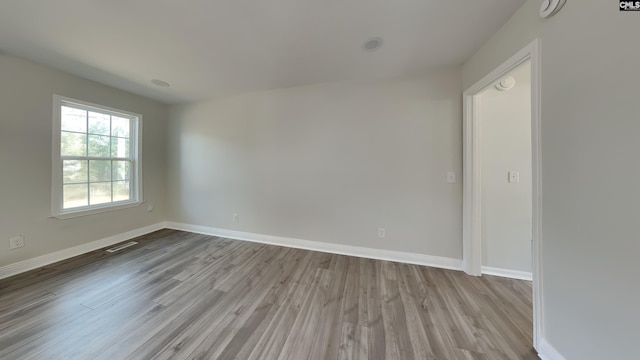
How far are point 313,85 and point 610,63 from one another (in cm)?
258

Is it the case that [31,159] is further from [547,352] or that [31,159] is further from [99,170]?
[547,352]

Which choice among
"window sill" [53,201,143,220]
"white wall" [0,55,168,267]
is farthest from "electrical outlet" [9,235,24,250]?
"window sill" [53,201,143,220]

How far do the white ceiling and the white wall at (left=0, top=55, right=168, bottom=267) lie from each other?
0.24 metres

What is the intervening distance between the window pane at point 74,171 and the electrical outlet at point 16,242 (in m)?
0.73

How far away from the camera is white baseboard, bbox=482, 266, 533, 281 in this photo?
7.30ft

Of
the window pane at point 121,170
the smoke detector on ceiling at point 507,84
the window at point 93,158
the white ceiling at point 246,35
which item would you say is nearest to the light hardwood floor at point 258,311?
the window at point 93,158

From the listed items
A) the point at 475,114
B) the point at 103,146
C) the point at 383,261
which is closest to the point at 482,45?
the point at 475,114

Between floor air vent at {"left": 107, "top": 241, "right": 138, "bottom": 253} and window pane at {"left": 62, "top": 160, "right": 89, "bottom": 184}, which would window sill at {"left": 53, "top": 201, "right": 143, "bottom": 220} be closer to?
window pane at {"left": 62, "top": 160, "right": 89, "bottom": 184}

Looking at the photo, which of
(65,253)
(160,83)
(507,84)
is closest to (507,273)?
(507,84)

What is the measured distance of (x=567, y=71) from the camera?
1160 millimetres

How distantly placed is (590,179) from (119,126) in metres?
5.20

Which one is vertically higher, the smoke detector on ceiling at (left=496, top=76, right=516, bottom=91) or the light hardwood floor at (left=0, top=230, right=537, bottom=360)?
the smoke detector on ceiling at (left=496, top=76, right=516, bottom=91)

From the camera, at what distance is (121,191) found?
337 cm

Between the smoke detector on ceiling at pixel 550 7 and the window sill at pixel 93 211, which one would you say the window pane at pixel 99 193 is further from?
the smoke detector on ceiling at pixel 550 7
